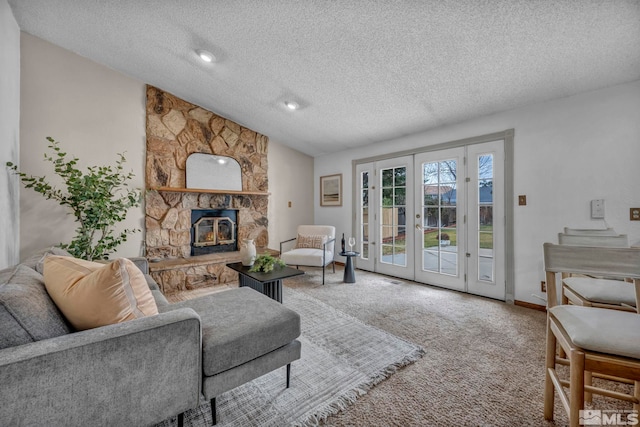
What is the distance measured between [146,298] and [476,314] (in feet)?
9.26

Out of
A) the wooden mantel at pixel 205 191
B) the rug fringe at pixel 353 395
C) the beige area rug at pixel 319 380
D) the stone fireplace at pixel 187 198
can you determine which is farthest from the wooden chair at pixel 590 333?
the wooden mantel at pixel 205 191

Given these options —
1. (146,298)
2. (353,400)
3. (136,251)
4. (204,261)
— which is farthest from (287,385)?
(136,251)

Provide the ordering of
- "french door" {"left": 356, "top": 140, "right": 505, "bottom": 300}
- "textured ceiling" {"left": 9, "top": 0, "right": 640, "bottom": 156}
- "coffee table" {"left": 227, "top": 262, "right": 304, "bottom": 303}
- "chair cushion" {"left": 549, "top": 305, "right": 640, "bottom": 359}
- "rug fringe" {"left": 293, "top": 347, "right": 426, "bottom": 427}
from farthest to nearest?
"french door" {"left": 356, "top": 140, "right": 505, "bottom": 300}, "coffee table" {"left": 227, "top": 262, "right": 304, "bottom": 303}, "textured ceiling" {"left": 9, "top": 0, "right": 640, "bottom": 156}, "rug fringe" {"left": 293, "top": 347, "right": 426, "bottom": 427}, "chair cushion" {"left": 549, "top": 305, "right": 640, "bottom": 359}

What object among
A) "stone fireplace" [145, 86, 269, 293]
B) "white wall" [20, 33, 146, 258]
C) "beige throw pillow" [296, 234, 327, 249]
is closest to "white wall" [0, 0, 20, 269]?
"white wall" [20, 33, 146, 258]

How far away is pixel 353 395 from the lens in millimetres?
1491

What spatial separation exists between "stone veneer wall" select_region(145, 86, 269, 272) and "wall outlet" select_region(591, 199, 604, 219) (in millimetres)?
4281

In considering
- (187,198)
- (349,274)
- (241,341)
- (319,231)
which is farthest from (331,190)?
(241,341)

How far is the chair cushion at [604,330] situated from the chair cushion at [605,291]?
0.62m

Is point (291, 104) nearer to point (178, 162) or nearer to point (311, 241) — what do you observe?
point (178, 162)

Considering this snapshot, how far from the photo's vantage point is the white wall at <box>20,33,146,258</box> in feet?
9.34

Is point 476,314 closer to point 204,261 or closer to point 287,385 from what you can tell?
point 287,385

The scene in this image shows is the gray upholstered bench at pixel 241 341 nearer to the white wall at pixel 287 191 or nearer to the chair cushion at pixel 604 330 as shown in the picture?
the chair cushion at pixel 604 330

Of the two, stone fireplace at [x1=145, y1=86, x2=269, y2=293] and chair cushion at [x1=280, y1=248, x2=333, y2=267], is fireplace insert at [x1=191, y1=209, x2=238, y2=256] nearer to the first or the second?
stone fireplace at [x1=145, y1=86, x2=269, y2=293]

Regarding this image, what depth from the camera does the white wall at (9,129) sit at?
7.05 ft
